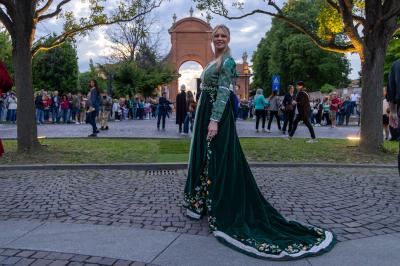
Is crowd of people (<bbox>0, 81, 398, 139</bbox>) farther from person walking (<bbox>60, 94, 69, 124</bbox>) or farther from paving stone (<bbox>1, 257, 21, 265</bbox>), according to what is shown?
paving stone (<bbox>1, 257, 21, 265</bbox>)

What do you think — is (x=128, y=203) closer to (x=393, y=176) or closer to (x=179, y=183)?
(x=179, y=183)

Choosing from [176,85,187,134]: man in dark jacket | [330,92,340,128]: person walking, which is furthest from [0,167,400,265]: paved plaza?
[330,92,340,128]: person walking

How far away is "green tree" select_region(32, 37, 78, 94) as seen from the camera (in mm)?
45656

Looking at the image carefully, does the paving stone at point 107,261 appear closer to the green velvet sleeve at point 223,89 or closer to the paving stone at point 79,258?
the paving stone at point 79,258

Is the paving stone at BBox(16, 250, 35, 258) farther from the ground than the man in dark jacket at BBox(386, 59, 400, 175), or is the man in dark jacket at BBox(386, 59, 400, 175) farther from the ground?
the man in dark jacket at BBox(386, 59, 400, 175)

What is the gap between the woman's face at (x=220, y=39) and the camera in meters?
4.82

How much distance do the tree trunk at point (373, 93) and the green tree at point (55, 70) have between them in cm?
3930

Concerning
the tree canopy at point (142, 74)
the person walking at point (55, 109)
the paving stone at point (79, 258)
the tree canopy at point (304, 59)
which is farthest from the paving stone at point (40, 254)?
the tree canopy at point (304, 59)

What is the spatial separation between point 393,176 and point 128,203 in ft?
17.2

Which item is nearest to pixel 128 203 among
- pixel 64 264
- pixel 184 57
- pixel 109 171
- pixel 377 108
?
pixel 64 264

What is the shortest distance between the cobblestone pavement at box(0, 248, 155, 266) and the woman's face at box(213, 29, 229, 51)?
2434 mm

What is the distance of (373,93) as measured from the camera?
1098 centimetres

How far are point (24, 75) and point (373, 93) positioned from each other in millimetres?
8454

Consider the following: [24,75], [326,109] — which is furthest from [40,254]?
[326,109]
